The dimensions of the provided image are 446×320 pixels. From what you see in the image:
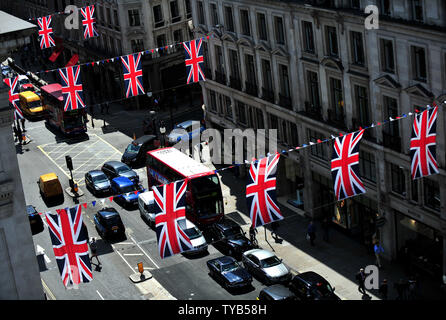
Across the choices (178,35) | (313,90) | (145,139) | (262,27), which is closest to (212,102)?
(145,139)

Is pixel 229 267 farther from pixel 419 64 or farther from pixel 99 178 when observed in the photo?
pixel 99 178

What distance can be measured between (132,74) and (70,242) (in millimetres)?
22390

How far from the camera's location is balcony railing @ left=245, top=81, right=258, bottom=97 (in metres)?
63.0

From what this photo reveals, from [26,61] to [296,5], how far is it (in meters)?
79.1

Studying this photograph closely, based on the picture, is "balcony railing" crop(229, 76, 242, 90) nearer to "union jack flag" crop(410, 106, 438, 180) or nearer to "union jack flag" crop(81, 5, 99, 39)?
"union jack flag" crop(81, 5, 99, 39)

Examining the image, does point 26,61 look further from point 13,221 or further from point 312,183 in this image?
point 13,221

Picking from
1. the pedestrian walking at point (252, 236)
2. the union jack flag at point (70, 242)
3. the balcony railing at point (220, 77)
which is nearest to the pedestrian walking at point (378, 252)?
the pedestrian walking at point (252, 236)

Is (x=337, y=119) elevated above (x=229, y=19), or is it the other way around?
(x=229, y=19)

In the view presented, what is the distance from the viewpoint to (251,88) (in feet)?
209

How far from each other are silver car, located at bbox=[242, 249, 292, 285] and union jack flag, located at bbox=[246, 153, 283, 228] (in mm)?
11481

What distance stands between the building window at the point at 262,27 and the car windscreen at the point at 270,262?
18.8 metres

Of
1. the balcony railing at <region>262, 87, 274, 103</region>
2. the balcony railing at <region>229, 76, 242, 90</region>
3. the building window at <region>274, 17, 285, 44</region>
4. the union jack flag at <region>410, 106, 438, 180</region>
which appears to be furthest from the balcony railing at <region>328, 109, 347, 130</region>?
the union jack flag at <region>410, 106, 438, 180</region>
